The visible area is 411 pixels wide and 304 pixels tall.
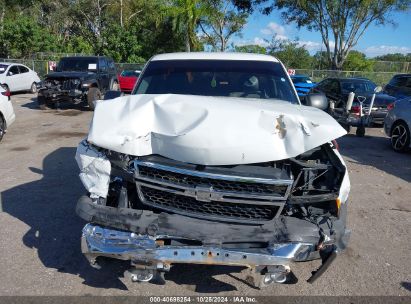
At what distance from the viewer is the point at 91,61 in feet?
52.6

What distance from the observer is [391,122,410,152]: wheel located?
366 inches

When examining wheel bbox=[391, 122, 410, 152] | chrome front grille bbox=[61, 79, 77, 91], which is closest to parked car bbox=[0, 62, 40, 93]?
chrome front grille bbox=[61, 79, 77, 91]

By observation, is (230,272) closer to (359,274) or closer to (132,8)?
(359,274)

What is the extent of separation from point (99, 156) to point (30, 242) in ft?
5.29

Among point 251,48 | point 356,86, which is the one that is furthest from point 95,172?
point 251,48

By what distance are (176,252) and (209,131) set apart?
2.92 feet

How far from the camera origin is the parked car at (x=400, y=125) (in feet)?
30.5

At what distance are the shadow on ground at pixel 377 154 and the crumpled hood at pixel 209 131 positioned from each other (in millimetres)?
4849

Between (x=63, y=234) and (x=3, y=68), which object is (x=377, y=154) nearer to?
(x=63, y=234)

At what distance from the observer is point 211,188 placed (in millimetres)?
3082

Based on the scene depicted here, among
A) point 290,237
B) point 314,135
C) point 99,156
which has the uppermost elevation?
point 314,135

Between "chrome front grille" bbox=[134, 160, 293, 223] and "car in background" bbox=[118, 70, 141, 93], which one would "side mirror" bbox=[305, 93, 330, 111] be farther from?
"car in background" bbox=[118, 70, 141, 93]

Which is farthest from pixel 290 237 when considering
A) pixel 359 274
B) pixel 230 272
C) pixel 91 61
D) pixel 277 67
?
pixel 91 61

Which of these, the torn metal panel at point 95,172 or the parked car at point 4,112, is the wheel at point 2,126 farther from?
the torn metal panel at point 95,172
